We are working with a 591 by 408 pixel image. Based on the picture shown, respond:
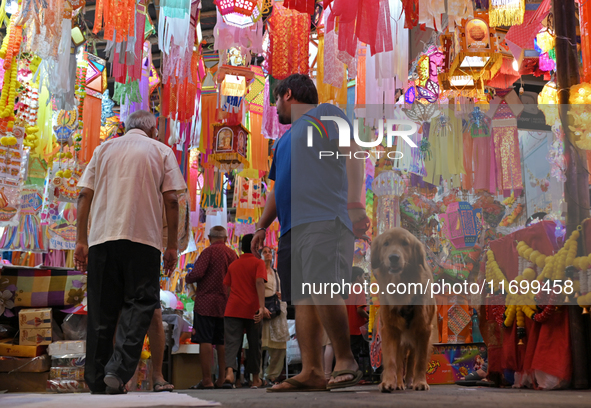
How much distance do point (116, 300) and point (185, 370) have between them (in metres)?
3.66

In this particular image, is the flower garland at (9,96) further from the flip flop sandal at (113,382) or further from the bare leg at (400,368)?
the bare leg at (400,368)

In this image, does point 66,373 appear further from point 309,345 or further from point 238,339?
point 309,345

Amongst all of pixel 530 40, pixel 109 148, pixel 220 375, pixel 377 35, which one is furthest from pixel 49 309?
pixel 530 40

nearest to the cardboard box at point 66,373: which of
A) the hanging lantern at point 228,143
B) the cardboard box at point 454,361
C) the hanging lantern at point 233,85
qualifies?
the hanging lantern at point 228,143

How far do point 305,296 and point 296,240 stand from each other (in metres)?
0.26

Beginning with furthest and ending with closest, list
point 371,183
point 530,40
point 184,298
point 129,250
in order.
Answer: point 184,298 → point 371,183 → point 530,40 → point 129,250

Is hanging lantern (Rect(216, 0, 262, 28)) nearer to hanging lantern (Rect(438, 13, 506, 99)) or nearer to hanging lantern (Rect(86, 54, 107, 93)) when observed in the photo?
hanging lantern (Rect(86, 54, 107, 93))

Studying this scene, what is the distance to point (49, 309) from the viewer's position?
452cm

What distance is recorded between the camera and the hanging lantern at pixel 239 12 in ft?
15.6

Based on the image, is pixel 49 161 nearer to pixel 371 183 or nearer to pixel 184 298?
pixel 371 183

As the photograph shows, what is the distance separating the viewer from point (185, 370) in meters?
6.20


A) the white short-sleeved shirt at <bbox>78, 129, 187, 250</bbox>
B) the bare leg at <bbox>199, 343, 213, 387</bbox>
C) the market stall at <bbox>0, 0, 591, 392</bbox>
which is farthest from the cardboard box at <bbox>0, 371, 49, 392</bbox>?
the white short-sleeved shirt at <bbox>78, 129, 187, 250</bbox>

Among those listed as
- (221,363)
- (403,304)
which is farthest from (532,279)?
(221,363)

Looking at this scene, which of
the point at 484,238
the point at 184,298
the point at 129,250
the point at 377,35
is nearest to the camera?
the point at 129,250
